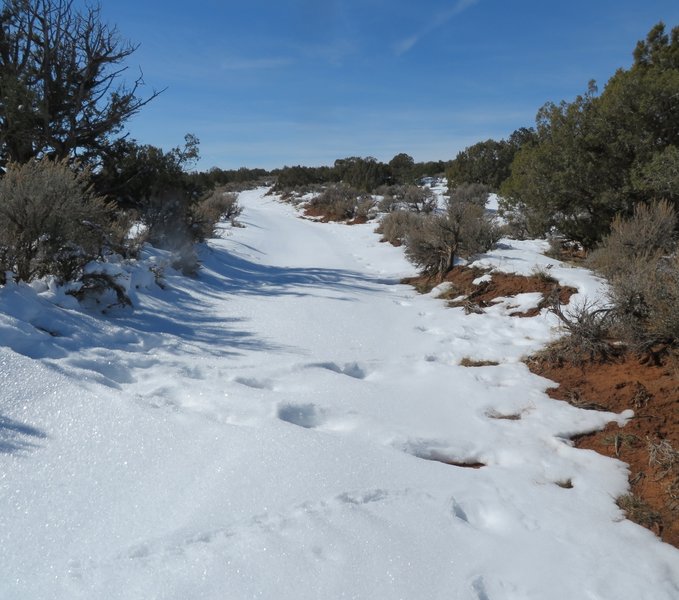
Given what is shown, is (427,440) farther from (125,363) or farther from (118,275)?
(118,275)

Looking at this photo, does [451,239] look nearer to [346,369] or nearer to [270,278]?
[270,278]

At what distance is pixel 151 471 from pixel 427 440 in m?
1.90

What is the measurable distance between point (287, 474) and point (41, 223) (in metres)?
4.74

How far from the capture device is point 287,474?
2.88 meters

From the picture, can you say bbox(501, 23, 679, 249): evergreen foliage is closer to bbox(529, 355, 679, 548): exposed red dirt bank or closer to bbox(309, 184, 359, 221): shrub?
bbox(529, 355, 679, 548): exposed red dirt bank

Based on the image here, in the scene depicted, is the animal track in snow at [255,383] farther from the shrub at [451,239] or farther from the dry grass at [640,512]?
the shrub at [451,239]

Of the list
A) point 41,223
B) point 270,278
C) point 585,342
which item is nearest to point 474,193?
point 270,278

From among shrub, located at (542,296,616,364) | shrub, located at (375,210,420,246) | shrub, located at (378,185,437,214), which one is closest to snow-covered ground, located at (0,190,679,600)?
shrub, located at (542,296,616,364)

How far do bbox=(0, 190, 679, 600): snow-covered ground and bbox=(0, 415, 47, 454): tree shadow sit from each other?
0.01m

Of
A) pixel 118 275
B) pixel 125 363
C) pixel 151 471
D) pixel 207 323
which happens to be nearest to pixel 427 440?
pixel 151 471

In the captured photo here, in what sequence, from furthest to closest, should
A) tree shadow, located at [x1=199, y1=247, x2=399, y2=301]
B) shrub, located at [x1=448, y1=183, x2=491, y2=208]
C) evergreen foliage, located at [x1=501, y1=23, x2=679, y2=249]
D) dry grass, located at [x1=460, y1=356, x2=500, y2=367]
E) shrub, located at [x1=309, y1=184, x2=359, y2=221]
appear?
shrub, located at [x1=309, y1=184, x2=359, y2=221]
shrub, located at [x1=448, y1=183, x2=491, y2=208]
evergreen foliage, located at [x1=501, y1=23, x2=679, y2=249]
tree shadow, located at [x1=199, y1=247, x2=399, y2=301]
dry grass, located at [x1=460, y1=356, x2=500, y2=367]

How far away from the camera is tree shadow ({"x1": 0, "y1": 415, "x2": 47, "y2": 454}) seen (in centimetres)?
283

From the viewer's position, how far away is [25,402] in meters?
3.28

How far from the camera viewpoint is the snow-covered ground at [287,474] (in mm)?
2186
